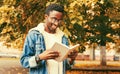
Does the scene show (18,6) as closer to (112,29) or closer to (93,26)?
(93,26)

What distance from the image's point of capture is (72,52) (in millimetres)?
3986

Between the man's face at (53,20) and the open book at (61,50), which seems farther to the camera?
the man's face at (53,20)

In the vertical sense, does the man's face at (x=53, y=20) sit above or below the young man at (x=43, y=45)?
above

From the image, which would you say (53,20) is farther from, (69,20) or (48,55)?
(69,20)

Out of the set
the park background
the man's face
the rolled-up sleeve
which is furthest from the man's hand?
the park background

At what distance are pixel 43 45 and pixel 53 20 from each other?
11.7 inches

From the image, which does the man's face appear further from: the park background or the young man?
the park background

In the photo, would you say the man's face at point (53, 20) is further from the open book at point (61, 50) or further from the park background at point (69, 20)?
the park background at point (69, 20)

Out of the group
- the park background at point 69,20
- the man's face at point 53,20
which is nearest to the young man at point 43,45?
the man's face at point 53,20

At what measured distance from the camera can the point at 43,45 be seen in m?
3.90

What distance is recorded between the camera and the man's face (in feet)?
12.7

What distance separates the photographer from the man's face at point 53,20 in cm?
386

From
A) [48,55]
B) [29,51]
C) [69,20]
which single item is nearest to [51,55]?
[48,55]

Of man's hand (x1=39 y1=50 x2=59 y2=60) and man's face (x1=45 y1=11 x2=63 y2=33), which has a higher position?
man's face (x1=45 y1=11 x2=63 y2=33)
